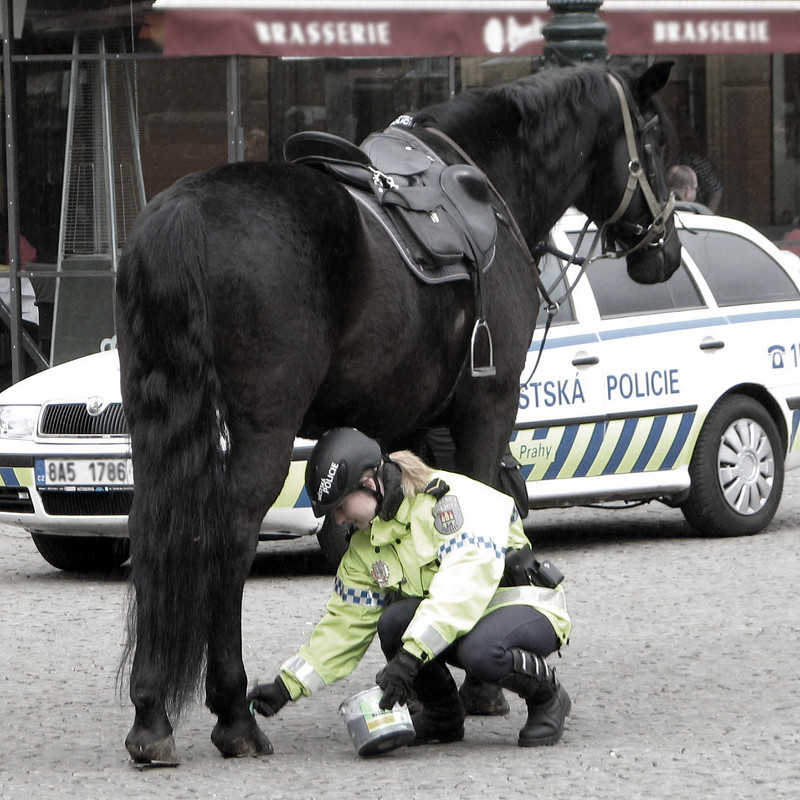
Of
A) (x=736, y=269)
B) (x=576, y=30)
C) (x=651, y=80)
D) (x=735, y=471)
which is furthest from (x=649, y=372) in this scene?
(x=651, y=80)

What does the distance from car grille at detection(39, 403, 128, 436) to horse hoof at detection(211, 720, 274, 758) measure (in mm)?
3424

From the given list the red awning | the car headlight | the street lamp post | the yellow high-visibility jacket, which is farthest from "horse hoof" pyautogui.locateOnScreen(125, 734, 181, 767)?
the red awning

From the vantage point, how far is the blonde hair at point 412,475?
17.0ft

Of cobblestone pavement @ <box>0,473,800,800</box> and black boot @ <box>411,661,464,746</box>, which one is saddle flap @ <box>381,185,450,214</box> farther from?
cobblestone pavement @ <box>0,473,800,800</box>

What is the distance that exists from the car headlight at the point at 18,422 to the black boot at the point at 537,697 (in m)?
3.99

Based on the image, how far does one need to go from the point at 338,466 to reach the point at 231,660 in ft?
2.03

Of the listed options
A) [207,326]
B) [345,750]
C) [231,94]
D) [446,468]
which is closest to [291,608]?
[446,468]

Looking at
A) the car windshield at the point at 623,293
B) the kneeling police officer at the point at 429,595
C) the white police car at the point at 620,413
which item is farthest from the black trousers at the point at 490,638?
the car windshield at the point at 623,293

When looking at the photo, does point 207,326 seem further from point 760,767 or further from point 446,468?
point 760,767

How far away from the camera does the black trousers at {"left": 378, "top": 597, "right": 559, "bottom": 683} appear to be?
5141 millimetres

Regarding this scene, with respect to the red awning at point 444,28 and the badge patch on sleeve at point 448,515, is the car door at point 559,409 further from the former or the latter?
the red awning at point 444,28

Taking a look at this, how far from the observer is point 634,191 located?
675 centimetres

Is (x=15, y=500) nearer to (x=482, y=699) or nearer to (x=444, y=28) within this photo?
(x=482, y=699)

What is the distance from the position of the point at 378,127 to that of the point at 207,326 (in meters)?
11.0
